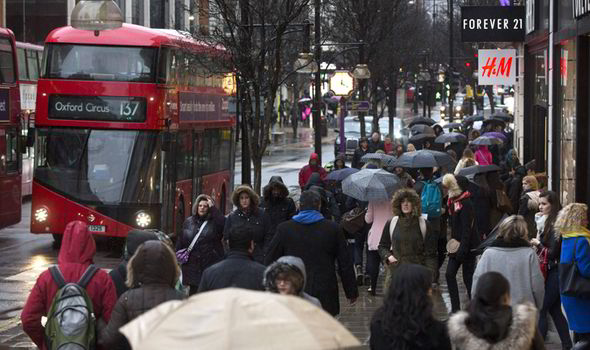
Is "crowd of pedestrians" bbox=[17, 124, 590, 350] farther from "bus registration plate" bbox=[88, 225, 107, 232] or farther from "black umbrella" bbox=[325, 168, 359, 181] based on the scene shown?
"bus registration plate" bbox=[88, 225, 107, 232]

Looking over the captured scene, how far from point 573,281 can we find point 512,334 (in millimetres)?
4239

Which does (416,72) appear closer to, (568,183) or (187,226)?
(568,183)

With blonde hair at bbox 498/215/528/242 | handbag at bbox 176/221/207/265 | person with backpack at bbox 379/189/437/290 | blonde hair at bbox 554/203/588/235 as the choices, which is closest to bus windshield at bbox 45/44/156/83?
handbag at bbox 176/221/207/265

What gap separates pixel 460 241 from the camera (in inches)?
552

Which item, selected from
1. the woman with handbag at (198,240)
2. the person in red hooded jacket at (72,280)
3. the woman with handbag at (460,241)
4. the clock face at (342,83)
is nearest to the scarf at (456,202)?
the woman with handbag at (460,241)

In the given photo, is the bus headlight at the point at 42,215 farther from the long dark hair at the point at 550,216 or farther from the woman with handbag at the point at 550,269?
the long dark hair at the point at 550,216

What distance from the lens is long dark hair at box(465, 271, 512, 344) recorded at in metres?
6.69

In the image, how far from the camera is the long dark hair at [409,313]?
6.68 m

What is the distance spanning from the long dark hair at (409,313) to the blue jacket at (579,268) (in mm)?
4262

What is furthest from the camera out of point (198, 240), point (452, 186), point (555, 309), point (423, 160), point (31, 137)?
point (31, 137)

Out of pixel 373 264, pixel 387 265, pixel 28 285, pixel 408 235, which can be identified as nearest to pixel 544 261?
pixel 408 235

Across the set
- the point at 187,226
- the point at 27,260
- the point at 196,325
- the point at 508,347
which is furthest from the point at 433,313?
the point at 27,260

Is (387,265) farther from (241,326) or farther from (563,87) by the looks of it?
(241,326)

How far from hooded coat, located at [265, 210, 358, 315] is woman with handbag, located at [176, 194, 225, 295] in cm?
257
